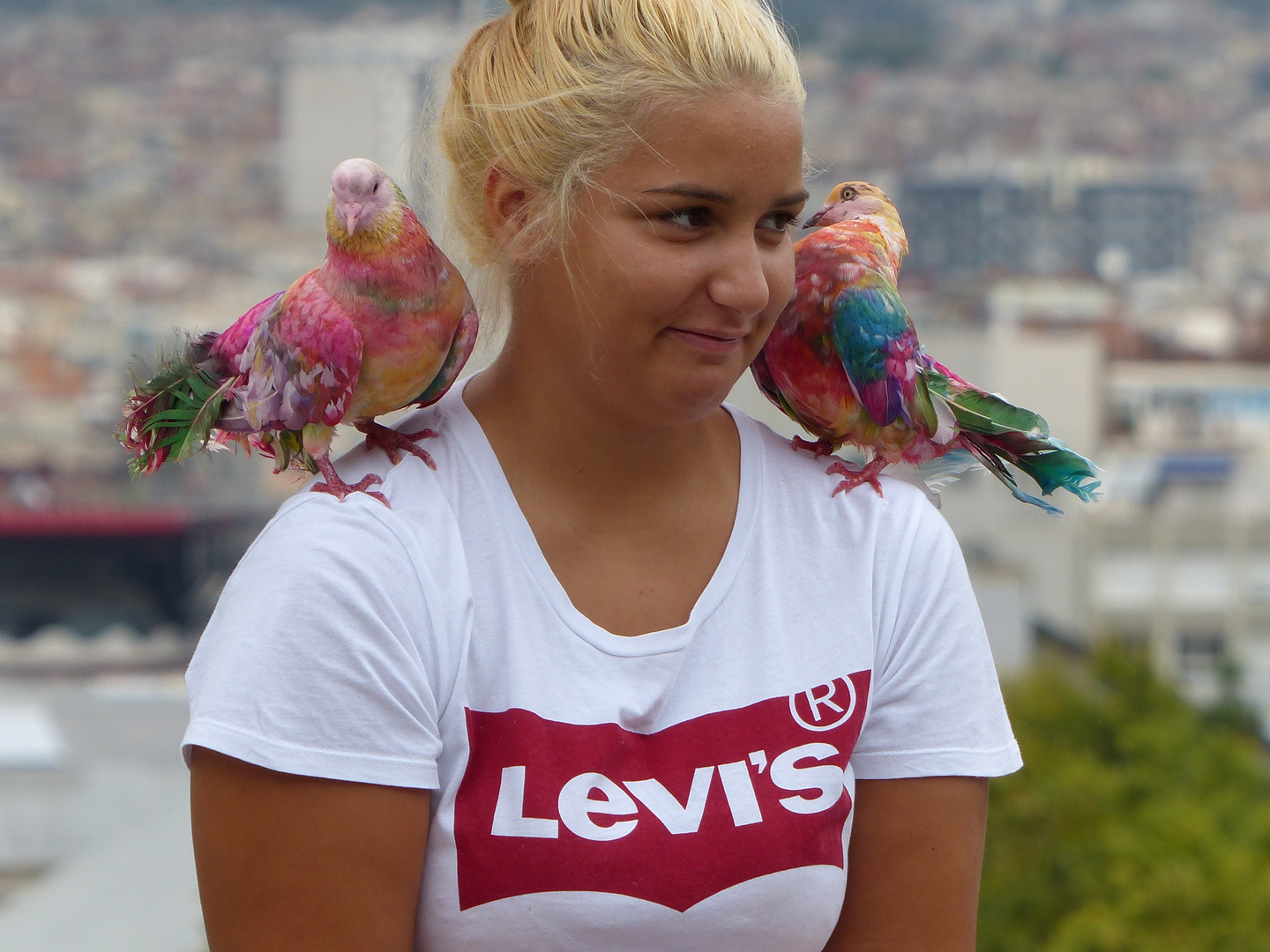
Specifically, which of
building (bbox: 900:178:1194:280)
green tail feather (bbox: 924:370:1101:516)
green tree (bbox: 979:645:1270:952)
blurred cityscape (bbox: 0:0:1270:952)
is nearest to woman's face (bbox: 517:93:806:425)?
green tail feather (bbox: 924:370:1101:516)

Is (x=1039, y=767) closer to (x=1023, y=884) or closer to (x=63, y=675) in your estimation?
(x=1023, y=884)

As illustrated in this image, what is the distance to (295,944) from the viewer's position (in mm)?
958

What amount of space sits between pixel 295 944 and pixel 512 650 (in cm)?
23

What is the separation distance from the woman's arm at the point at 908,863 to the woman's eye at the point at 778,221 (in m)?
0.40

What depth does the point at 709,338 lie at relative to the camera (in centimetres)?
101

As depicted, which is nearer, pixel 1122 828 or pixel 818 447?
pixel 818 447

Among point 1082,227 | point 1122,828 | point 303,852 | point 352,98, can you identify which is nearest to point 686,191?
point 303,852

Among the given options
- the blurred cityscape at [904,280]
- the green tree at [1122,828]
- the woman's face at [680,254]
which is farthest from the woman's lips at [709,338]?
the blurred cityscape at [904,280]

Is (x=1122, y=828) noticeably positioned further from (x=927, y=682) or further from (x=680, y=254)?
(x=680, y=254)

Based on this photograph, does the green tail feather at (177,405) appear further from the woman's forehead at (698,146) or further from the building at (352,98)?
the woman's forehead at (698,146)

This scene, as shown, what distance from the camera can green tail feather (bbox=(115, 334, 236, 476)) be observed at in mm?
1111

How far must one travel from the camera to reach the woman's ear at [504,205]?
1034 mm

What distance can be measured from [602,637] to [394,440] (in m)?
0.20

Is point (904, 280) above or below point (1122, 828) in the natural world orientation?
below
